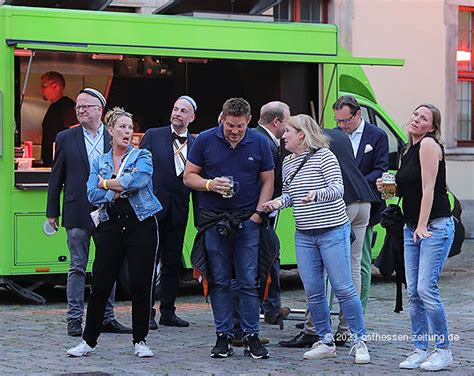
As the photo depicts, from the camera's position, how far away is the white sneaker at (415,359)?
7.75 meters

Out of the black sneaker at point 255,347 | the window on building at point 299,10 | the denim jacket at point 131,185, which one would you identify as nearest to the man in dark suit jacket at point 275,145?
the black sneaker at point 255,347

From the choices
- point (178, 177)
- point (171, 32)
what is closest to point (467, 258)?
point (171, 32)

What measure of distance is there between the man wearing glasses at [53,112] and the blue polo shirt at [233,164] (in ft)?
11.3

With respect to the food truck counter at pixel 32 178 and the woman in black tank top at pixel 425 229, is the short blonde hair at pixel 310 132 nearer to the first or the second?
the woman in black tank top at pixel 425 229

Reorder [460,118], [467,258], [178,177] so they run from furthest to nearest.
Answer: [460,118], [467,258], [178,177]

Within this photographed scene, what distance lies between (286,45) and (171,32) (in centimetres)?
124

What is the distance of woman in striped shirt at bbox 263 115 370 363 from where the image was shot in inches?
308

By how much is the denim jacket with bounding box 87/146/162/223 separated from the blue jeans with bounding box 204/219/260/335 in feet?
1.58

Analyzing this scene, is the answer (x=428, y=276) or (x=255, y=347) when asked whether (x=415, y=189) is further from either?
(x=255, y=347)

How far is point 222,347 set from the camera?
808cm

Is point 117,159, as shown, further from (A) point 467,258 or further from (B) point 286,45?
(A) point 467,258

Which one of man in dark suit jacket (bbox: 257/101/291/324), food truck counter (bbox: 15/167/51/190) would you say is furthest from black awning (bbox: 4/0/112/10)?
man in dark suit jacket (bbox: 257/101/291/324)

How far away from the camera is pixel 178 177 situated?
31.8 feet

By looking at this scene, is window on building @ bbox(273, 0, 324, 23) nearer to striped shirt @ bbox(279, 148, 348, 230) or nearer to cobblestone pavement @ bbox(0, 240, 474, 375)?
cobblestone pavement @ bbox(0, 240, 474, 375)
